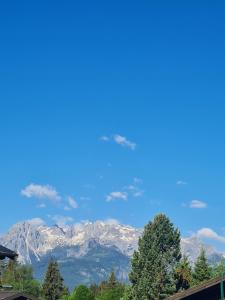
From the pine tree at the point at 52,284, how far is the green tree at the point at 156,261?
2952 cm

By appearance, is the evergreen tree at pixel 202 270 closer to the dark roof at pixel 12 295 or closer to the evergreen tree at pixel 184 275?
the evergreen tree at pixel 184 275

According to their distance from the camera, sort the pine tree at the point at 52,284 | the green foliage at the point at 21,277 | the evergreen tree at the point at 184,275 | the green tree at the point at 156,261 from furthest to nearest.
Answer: the green foliage at the point at 21,277
the pine tree at the point at 52,284
the green tree at the point at 156,261
the evergreen tree at the point at 184,275

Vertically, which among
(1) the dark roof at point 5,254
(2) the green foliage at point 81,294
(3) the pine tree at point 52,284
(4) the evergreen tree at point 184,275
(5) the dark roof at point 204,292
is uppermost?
(3) the pine tree at point 52,284

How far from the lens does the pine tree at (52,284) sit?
458 ft

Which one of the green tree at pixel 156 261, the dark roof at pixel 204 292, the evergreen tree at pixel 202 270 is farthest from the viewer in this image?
the green tree at pixel 156 261

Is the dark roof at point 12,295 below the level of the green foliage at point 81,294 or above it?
below

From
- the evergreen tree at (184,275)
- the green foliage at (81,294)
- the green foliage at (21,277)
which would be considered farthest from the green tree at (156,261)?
the green foliage at (21,277)

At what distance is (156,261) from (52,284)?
3765cm

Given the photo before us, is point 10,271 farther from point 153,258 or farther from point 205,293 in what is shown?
point 205,293

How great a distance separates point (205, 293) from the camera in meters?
31.6

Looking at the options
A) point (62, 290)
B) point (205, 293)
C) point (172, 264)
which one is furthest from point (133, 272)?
point (205, 293)

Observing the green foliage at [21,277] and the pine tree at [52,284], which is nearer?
the pine tree at [52,284]

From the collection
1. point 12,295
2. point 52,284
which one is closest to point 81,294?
point 52,284

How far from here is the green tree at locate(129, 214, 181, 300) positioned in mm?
100438
